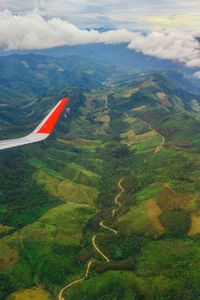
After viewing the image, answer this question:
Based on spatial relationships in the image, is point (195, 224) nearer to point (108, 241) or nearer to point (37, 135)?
point (108, 241)

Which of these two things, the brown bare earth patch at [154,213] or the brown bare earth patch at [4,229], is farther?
the brown bare earth patch at [4,229]

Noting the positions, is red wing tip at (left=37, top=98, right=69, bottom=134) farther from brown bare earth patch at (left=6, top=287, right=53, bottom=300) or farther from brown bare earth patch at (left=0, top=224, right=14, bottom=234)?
brown bare earth patch at (left=0, top=224, right=14, bottom=234)

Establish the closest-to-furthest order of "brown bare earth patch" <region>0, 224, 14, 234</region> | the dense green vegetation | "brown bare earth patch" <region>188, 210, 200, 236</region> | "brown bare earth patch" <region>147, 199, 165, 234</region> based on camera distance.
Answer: the dense green vegetation → "brown bare earth patch" <region>188, 210, 200, 236</region> → "brown bare earth patch" <region>147, 199, 165, 234</region> → "brown bare earth patch" <region>0, 224, 14, 234</region>

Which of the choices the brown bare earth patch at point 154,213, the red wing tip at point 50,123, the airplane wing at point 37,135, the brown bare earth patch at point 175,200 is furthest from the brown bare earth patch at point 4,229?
the red wing tip at point 50,123

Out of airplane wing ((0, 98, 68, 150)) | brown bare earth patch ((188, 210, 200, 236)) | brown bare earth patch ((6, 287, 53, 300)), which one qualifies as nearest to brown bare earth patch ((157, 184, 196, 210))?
brown bare earth patch ((188, 210, 200, 236))

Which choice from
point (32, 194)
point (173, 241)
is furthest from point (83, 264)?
point (32, 194)

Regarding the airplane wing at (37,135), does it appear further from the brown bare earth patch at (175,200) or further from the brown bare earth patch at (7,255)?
the brown bare earth patch at (175,200)

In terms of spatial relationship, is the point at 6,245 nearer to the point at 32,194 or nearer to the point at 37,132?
the point at 32,194
